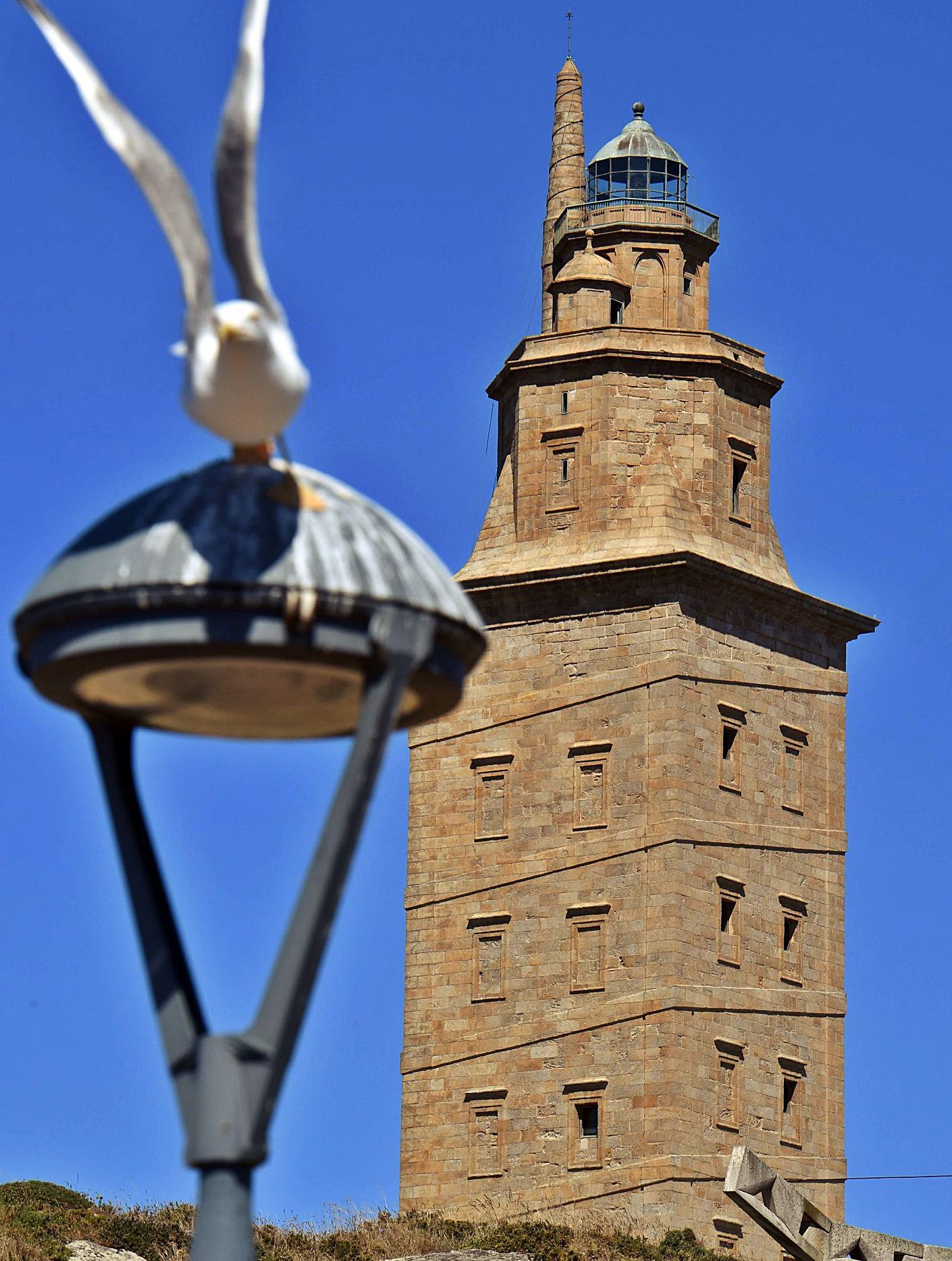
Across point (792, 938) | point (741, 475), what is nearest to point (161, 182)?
point (792, 938)

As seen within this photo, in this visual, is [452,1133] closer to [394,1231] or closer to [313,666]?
[394,1231]

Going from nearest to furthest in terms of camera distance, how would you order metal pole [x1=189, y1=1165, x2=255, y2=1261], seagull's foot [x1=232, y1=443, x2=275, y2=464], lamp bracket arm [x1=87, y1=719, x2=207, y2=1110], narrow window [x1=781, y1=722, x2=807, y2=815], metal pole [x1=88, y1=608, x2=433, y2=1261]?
metal pole [x1=189, y1=1165, x2=255, y2=1261], metal pole [x1=88, y1=608, x2=433, y2=1261], lamp bracket arm [x1=87, y1=719, x2=207, y2=1110], seagull's foot [x1=232, y1=443, x2=275, y2=464], narrow window [x1=781, y1=722, x2=807, y2=815]

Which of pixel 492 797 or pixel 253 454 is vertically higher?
pixel 492 797

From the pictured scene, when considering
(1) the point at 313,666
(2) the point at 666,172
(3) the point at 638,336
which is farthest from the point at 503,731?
(1) the point at 313,666

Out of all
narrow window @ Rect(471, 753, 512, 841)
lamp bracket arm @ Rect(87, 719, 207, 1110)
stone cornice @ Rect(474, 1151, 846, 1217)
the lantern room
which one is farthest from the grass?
lamp bracket arm @ Rect(87, 719, 207, 1110)

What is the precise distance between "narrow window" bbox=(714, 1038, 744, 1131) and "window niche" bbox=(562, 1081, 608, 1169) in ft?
6.97

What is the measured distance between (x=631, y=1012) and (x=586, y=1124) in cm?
220

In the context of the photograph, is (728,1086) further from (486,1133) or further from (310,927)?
(310,927)

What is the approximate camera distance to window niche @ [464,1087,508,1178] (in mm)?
55031

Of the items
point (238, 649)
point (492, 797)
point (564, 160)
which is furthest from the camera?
point (564, 160)

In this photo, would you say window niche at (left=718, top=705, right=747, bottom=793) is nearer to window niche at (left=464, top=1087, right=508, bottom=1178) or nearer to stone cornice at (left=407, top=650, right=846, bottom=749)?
stone cornice at (left=407, top=650, right=846, bottom=749)

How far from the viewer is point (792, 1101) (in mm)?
55719

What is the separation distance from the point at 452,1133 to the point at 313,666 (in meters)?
44.4

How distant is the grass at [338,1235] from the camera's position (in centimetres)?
4988
